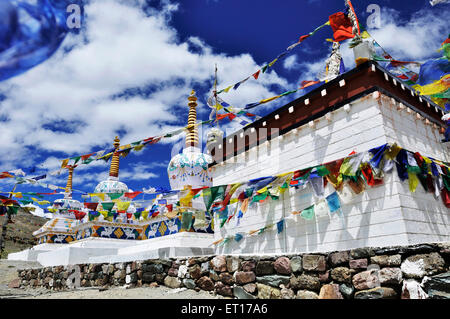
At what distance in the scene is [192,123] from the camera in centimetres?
1544

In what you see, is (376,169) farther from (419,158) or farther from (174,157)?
(174,157)

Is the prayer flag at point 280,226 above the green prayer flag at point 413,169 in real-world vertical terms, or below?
below

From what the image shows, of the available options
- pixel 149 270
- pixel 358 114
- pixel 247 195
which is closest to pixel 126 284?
pixel 149 270

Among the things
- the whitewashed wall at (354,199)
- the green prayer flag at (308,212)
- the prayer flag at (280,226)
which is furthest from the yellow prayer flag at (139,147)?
the green prayer flag at (308,212)

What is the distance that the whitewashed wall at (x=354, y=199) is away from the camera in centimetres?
593

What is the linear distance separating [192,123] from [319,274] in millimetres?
12120

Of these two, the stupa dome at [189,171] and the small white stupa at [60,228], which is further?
the small white stupa at [60,228]

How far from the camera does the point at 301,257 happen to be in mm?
4348

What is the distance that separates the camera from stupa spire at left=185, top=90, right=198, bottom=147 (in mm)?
14273

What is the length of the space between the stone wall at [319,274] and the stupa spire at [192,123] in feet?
25.8

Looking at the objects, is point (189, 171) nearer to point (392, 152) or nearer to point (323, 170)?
point (323, 170)

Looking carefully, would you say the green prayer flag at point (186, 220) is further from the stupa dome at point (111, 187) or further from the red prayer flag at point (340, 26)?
the stupa dome at point (111, 187)

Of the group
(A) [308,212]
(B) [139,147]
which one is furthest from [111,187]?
(A) [308,212]
